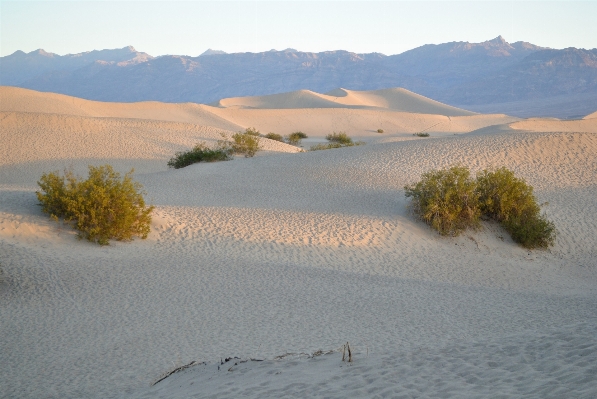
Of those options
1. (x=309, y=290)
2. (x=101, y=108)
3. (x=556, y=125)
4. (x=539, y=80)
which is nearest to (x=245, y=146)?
(x=309, y=290)

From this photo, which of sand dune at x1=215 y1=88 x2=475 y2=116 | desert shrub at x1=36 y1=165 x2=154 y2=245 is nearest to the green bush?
desert shrub at x1=36 y1=165 x2=154 y2=245

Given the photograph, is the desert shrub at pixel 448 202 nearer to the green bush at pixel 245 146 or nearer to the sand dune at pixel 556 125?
the green bush at pixel 245 146

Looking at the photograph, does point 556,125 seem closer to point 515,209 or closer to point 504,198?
point 515,209

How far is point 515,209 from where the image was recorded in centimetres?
1717

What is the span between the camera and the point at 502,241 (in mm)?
16812

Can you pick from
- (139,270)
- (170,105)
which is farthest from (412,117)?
(139,270)

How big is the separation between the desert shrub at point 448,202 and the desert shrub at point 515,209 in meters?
0.46

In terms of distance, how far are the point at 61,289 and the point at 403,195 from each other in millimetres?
11476

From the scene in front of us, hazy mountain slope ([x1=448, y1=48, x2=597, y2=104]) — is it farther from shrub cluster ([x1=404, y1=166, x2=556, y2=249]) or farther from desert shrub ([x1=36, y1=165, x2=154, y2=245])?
desert shrub ([x1=36, y1=165, x2=154, y2=245])

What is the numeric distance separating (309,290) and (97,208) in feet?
20.0

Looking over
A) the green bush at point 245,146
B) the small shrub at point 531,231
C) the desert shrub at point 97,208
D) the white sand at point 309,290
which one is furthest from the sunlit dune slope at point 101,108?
the small shrub at point 531,231

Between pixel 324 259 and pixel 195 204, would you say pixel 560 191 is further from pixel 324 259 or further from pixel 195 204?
pixel 195 204

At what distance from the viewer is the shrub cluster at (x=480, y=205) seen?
1664cm

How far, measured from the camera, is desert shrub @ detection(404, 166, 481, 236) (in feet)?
54.5
